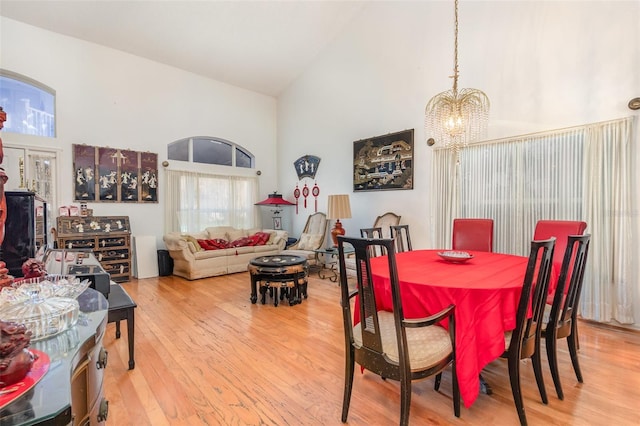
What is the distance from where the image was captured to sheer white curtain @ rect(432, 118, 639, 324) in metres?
3.14

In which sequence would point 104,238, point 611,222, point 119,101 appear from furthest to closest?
point 119,101 < point 104,238 < point 611,222

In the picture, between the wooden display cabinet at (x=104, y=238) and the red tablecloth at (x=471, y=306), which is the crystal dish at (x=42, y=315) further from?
the wooden display cabinet at (x=104, y=238)

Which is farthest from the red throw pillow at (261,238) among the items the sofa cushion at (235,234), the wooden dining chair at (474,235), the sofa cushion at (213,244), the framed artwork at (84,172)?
the wooden dining chair at (474,235)

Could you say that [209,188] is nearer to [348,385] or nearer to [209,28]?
[209,28]

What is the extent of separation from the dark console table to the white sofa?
415 centimetres

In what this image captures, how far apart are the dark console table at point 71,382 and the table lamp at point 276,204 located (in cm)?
548

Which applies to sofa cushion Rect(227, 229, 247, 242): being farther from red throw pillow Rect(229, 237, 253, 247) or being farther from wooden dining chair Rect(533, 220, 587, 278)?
wooden dining chair Rect(533, 220, 587, 278)

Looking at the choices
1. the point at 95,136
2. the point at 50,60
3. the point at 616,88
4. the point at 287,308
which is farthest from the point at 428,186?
the point at 50,60

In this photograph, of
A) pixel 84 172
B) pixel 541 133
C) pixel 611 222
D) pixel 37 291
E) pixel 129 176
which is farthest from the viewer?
pixel 129 176

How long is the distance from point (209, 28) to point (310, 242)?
4.16 m

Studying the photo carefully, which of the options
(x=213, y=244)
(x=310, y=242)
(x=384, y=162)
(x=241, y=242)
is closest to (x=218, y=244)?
(x=213, y=244)

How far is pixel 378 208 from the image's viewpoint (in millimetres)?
5480

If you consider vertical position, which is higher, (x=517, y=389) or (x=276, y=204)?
(x=276, y=204)

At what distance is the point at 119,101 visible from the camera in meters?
5.57
